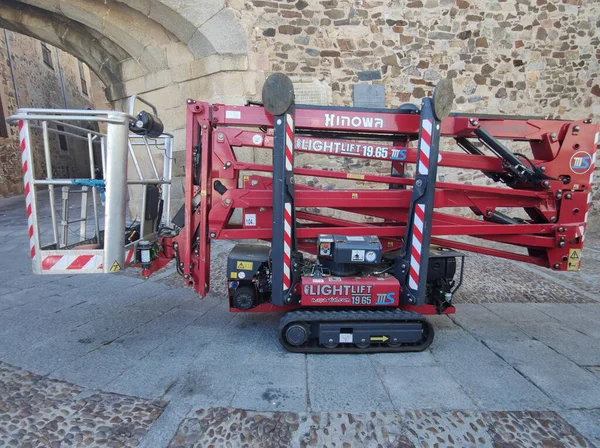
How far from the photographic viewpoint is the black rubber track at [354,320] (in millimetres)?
2682

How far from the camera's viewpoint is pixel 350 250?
2734mm

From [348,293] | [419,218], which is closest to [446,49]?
[419,218]

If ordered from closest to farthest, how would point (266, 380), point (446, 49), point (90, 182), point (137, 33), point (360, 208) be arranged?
point (266, 380)
point (90, 182)
point (360, 208)
point (137, 33)
point (446, 49)

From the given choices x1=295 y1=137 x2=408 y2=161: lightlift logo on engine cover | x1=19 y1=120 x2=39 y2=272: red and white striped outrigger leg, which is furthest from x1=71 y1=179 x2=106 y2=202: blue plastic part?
x1=295 y1=137 x2=408 y2=161: lightlift logo on engine cover

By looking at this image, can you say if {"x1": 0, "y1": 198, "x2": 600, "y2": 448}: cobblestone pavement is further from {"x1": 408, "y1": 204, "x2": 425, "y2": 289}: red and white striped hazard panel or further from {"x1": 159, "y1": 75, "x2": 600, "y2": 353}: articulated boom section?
{"x1": 408, "y1": 204, "x2": 425, "y2": 289}: red and white striped hazard panel

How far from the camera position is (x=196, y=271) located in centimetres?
304

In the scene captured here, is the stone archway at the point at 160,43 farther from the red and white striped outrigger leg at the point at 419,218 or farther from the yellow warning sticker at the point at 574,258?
the yellow warning sticker at the point at 574,258

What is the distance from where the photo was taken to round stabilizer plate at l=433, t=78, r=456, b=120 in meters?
2.49

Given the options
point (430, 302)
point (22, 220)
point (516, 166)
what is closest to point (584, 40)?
point (516, 166)

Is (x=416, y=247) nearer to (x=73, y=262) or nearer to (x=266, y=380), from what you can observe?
(x=266, y=380)

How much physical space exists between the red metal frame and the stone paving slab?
1320mm

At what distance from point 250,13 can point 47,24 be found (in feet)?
15.2

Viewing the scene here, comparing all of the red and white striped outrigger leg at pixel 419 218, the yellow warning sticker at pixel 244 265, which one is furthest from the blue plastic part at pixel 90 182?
the red and white striped outrigger leg at pixel 419 218

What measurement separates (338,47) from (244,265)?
553cm
